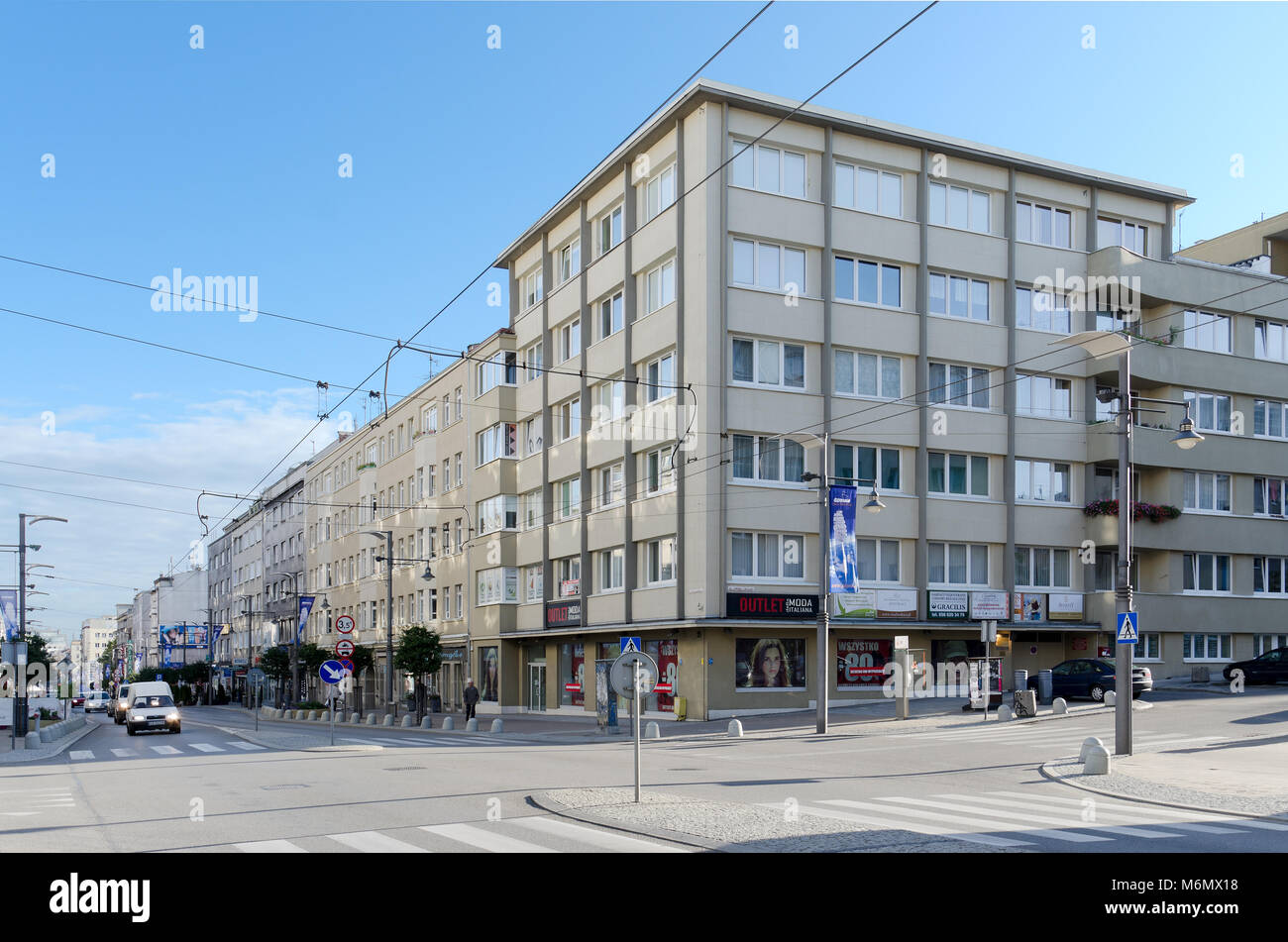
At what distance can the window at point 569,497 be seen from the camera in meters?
47.0

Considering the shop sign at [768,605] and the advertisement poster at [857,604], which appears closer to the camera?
the shop sign at [768,605]

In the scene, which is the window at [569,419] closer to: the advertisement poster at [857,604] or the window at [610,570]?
the window at [610,570]

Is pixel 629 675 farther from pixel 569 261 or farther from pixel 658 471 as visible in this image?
pixel 569 261

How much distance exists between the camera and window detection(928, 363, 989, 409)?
42625 millimetres

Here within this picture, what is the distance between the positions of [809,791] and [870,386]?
85.4 ft

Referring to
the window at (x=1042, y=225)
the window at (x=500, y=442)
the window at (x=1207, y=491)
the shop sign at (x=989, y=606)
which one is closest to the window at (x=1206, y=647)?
the window at (x=1207, y=491)

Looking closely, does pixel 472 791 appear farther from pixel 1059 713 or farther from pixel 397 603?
pixel 397 603

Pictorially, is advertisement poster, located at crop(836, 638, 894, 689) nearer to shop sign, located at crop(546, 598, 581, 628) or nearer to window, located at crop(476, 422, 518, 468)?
shop sign, located at crop(546, 598, 581, 628)

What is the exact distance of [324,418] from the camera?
39531 millimetres

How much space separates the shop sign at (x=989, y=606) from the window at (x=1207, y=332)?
12564 mm

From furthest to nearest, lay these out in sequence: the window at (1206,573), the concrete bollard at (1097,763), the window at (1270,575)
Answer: the window at (1270,575) < the window at (1206,573) < the concrete bollard at (1097,763)

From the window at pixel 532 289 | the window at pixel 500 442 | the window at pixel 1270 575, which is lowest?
the window at pixel 1270 575

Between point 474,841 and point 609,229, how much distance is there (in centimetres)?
3640
